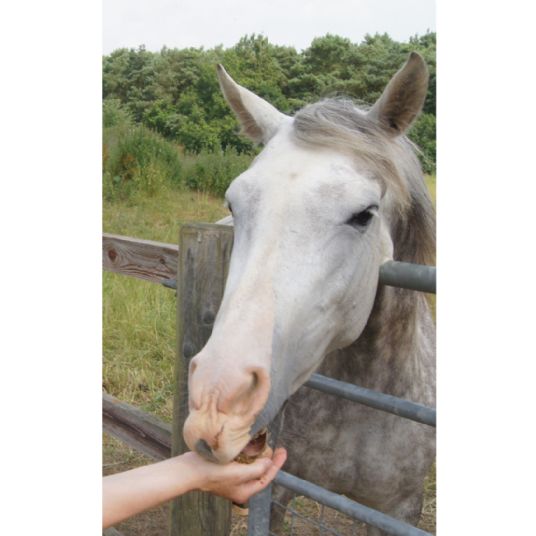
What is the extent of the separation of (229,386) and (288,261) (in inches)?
7.6

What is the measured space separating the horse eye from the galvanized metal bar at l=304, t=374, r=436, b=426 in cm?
24

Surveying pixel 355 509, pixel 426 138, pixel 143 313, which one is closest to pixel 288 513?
pixel 143 313

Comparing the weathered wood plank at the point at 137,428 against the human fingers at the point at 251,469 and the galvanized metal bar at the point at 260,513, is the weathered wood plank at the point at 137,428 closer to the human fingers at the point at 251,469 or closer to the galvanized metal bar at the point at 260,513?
the galvanized metal bar at the point at 260,513

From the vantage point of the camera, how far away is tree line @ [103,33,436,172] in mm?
1203

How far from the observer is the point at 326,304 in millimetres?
789

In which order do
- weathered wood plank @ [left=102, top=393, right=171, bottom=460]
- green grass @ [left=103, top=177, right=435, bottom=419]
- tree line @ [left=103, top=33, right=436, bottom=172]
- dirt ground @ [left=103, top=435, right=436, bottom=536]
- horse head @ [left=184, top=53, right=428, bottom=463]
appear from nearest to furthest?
horse head @ [left=184, top=53, right=428, bottom=463]
tree line @ [left=103, top=33, right=436, bottom=172]
weathered wood plank @ [left=102, top=393, right=171, bottom=460]
green grass @ [left=103, top=177, right=435, bottom=419]
dirt ground @ [left=103, top=435, right=436, bottom=536]

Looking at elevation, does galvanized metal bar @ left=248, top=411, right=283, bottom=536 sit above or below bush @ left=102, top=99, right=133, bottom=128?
below

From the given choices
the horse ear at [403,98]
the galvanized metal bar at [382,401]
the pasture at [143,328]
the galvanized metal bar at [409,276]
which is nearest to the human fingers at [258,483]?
the galvanized metal bar at [382,401]

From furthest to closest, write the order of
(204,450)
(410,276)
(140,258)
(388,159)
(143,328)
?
(143,328)
(140,258)
(388,159)
(410,276)
(204,450)

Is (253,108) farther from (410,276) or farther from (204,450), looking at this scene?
(204,450)

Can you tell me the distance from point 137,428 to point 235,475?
2.49 ft

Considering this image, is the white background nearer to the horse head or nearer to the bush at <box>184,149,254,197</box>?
the horse head

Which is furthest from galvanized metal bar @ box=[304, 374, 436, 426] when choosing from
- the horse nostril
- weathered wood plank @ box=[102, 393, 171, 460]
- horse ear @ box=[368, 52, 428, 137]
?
weathered wood plank @ box=[102, 393, 171, 460]
